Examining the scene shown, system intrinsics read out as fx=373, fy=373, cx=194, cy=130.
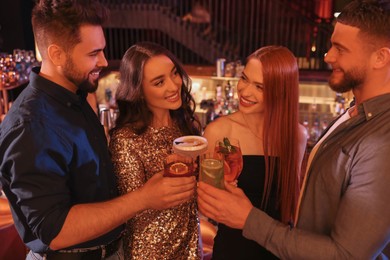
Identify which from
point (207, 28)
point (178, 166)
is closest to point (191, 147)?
point (178, 166)

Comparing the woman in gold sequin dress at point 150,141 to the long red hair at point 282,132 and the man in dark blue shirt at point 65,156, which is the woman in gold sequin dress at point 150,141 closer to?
the man in dark blue shirt at point 65,156

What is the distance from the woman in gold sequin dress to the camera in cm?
175

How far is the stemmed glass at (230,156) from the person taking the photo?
1.56 m

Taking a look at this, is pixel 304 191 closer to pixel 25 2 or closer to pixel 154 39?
pixel 25 2

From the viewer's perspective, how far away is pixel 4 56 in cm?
331

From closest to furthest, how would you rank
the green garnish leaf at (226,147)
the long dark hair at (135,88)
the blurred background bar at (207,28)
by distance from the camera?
the green garnish leaf at (226,147) → the long dark hair at (135,88) → the blurred background bar at (207,28)

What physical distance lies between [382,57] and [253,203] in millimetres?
969

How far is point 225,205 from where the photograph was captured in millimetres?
1436

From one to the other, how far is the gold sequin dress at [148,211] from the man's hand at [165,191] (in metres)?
0.28

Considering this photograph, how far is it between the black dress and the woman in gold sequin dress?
0.63ft

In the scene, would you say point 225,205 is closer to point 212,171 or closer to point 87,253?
point 212,171

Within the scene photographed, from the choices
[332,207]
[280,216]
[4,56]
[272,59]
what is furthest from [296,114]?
[4,56]

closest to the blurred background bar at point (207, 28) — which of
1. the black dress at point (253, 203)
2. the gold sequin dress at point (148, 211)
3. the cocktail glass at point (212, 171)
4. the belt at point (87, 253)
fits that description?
the black dress at point (253, 203)

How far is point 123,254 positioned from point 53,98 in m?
0.86
